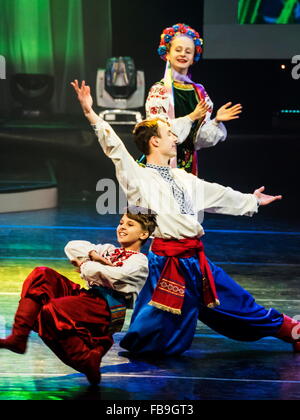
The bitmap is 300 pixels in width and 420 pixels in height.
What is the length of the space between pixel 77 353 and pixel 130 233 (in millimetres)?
539

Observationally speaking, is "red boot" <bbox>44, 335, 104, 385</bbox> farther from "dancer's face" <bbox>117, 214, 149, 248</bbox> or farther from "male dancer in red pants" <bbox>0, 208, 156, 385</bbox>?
Answer: "dancer's face" <bbox>117, 214, 149, 248</bbox>

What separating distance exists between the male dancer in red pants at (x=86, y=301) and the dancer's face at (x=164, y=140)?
1.03 ft

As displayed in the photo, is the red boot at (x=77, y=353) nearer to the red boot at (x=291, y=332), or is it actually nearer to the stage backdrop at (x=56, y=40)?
the red boot at (x=291, y=332)

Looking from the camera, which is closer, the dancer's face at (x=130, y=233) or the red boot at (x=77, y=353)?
the red boot at (x=77, y=353)

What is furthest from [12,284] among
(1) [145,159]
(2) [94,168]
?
(2) [94,168]

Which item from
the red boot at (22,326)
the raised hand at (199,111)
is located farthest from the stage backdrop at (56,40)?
the red boot at (22,326)

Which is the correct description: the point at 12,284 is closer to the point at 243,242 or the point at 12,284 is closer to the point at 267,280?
the point at 267,280

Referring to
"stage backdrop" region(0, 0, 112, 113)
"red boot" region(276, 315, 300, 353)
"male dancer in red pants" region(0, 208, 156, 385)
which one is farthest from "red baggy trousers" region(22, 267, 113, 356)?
"stage backdrop" region(0, 0, 112, 113)

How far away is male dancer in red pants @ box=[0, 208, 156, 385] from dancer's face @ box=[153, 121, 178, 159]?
31 centimetres

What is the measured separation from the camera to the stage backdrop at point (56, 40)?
1488 centimetres

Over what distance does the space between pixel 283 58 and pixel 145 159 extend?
31.1 feet

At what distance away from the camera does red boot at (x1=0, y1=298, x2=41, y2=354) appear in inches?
129

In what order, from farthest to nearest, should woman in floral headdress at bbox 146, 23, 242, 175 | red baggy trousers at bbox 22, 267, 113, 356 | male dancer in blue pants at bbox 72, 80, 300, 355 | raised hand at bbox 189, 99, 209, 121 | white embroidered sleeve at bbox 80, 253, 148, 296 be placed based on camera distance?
woman in floral headdress at bbox 146, 23, 242, 175
raised hand at bbox 189, 99, 209, 121
male dancer in blue pants at bbox 72, 80, 300, 355
white embroidered sleeve at bbox 80, 253, 148, 296
red baggy trousers at bbox 22, 267, 113, 356

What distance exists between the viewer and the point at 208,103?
15.6 ft
